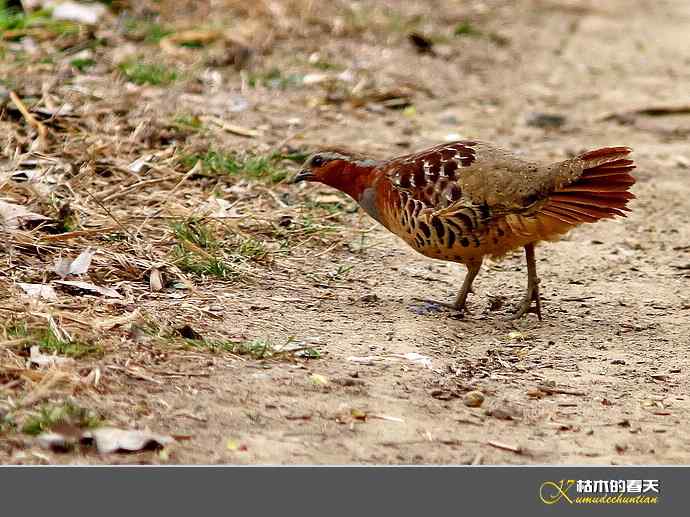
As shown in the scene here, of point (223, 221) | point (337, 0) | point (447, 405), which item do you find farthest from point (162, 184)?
point (337, 0)

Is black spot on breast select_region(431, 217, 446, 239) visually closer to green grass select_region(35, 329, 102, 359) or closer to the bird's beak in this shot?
the bird's beak

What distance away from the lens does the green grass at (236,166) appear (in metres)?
7.10

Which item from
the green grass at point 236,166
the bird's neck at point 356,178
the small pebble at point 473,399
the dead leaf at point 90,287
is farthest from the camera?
the green grass at point 236,166

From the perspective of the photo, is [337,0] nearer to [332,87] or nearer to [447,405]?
[332,87]

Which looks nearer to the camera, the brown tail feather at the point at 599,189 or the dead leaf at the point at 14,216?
the brown tail feather at the point at 599,189

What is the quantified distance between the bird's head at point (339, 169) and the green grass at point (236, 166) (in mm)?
1075

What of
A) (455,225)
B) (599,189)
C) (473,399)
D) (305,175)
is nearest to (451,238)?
(455,225)

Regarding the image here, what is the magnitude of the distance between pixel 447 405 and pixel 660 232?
3.10 meters

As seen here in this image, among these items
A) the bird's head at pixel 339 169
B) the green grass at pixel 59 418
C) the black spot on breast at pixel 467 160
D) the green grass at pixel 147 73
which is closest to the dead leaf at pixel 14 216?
the bird's head at pixel 339 169

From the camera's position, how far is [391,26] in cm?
1148

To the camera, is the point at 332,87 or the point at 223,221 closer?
the point at 223,221

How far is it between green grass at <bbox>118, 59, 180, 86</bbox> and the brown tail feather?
13.1 ft
